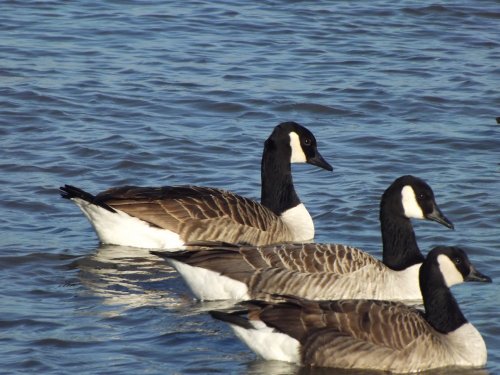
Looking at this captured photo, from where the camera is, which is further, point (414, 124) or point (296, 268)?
point (414, 124)

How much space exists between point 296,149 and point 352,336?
177 inches

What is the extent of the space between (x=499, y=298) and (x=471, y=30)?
1099cm

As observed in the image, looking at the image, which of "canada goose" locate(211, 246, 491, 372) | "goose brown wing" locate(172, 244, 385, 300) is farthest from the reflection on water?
"canada goose" locate(211, 246, 491, 372)

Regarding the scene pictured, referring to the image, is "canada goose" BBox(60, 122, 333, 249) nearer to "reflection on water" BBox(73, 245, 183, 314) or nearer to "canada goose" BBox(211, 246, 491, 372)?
"reflection on water" BBox(73, 245, 183, 314)

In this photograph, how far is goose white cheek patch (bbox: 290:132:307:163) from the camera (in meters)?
13.7

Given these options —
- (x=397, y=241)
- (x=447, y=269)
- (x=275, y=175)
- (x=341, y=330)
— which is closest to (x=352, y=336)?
(x=341, y=330)

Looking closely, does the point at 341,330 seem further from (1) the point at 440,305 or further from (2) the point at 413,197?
(2) the point at 413,197

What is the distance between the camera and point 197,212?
42.0 ft

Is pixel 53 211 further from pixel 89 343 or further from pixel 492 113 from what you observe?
pixel 492 113

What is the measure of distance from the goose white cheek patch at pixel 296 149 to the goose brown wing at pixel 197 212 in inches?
37.9

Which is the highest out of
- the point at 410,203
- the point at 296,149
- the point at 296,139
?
the point at 296,139

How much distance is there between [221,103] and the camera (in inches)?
692

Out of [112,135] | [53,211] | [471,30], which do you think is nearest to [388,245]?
[53,211]

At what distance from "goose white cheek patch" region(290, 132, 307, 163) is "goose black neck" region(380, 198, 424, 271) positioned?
2.09 m
